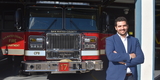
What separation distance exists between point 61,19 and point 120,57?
3.79m

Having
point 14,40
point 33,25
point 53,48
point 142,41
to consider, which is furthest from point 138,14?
point 14,40

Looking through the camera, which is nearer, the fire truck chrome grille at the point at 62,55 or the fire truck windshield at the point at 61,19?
the fire truck chrome grille at the point at 62,55

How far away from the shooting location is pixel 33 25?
578 cm

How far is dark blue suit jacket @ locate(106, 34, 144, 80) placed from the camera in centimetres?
249

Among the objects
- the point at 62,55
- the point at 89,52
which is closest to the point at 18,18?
the point at 62,55

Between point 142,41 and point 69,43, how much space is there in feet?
8.01

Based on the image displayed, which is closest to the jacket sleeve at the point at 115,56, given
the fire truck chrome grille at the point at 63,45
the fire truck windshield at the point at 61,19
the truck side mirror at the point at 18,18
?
the fire truck chrome grille at the point at 63,45

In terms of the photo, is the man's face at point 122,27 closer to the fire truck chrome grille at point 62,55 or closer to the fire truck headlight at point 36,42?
the fire truck chrome grille at point 62,55

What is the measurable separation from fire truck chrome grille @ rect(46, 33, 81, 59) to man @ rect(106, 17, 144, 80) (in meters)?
3.22

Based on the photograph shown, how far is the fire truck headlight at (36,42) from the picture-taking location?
5641 millimetres

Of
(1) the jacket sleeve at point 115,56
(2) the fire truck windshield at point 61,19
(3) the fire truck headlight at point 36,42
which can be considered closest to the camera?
(1) the jacket sleeve at point 115,56

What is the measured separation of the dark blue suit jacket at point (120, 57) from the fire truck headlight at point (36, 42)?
3475mm

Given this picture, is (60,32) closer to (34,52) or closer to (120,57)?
(34,52)

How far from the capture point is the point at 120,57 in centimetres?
247
